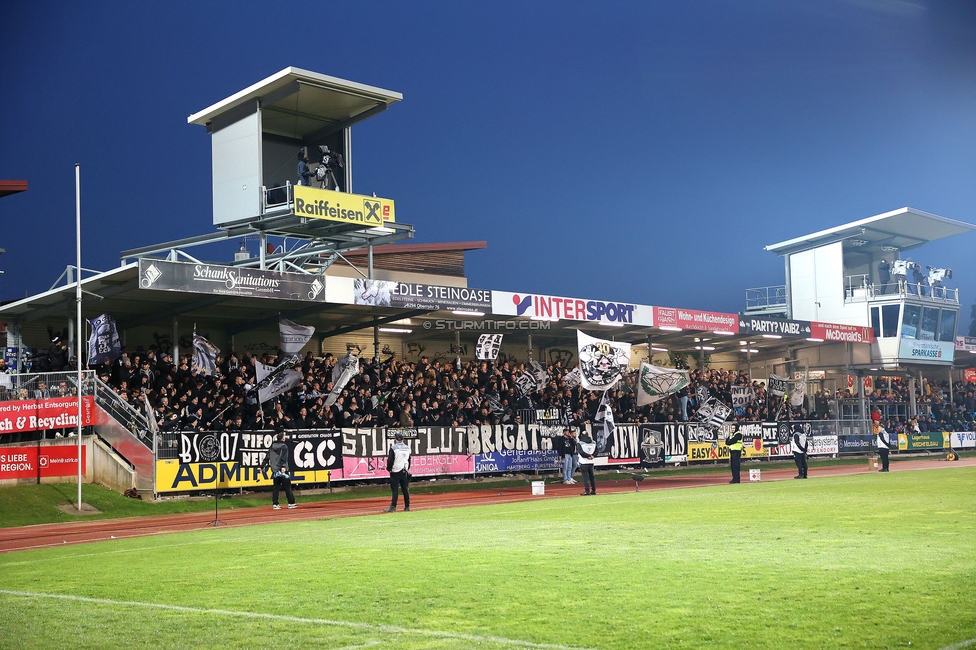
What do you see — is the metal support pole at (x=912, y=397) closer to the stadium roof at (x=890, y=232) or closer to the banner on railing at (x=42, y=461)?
the stadium roof at (x=890, y=232)

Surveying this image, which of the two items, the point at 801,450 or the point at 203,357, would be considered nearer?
the point at 203,357

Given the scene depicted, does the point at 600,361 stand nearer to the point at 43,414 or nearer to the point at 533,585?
the point at 43,414

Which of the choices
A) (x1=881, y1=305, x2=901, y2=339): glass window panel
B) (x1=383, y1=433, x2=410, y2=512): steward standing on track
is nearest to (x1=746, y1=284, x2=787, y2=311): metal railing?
(x1=881, y1=305, x2=901, y2=339): glass window panel

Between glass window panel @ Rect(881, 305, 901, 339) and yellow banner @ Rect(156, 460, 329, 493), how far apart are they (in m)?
41.3

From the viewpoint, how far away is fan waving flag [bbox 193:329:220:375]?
28.1 meters

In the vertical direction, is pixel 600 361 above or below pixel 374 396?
above

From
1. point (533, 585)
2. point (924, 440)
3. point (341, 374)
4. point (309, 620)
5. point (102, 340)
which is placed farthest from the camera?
point (924, 440)

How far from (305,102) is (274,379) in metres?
10.9

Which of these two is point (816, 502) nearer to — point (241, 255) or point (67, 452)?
point (67, 452)

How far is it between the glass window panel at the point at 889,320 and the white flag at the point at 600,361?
29466 millimetres

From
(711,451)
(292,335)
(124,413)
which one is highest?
(292,335)

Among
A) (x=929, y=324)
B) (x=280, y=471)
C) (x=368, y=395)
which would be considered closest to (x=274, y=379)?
(x=368, y=395)

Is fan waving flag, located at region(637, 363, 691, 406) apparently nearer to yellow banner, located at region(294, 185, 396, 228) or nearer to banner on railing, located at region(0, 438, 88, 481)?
yellow banner, located at region(294, 185, 396, 228)

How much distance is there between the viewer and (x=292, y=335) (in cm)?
3075
